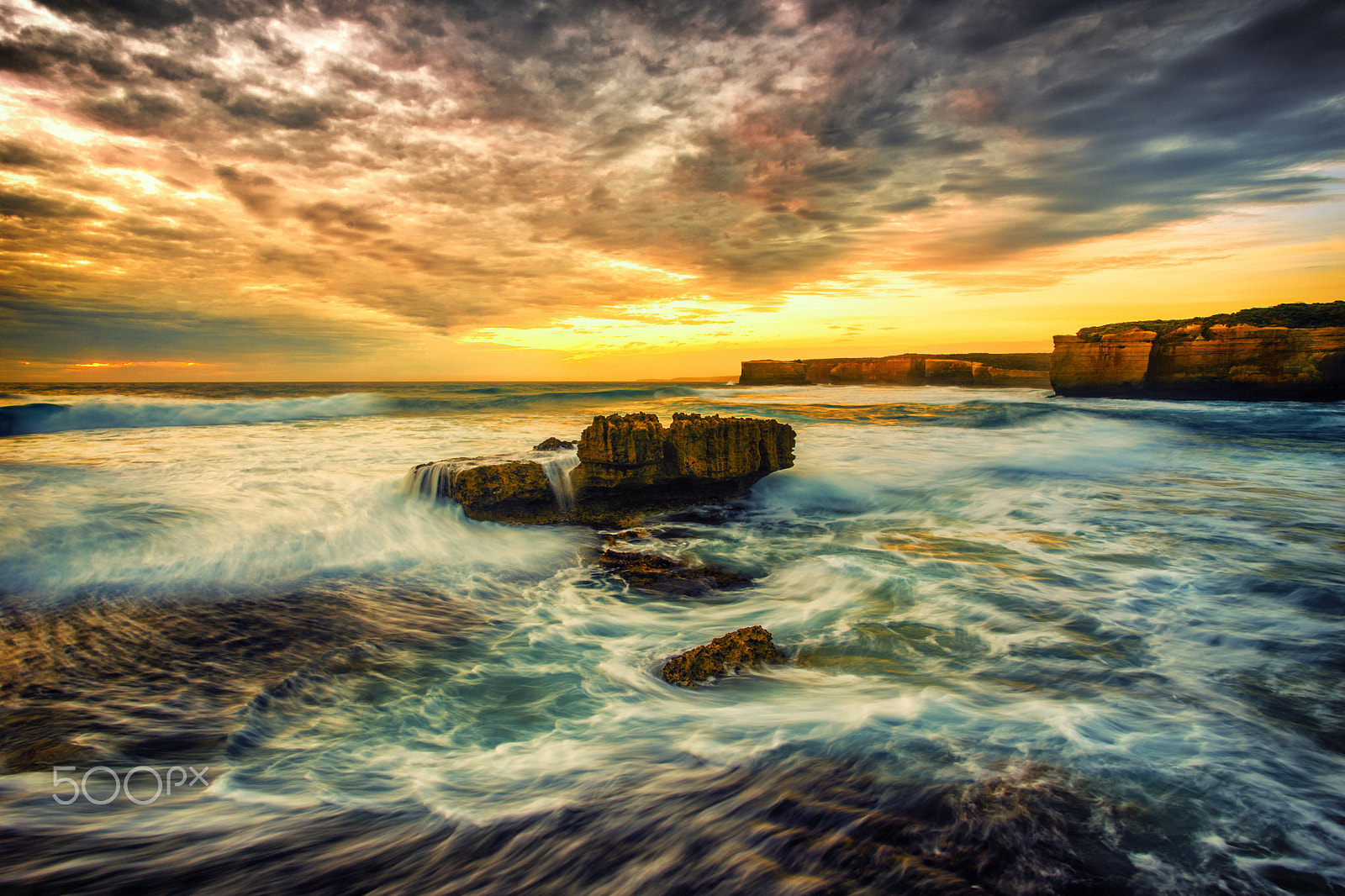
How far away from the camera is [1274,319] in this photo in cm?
2827

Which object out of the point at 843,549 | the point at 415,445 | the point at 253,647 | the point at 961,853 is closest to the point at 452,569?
the point at 253,647

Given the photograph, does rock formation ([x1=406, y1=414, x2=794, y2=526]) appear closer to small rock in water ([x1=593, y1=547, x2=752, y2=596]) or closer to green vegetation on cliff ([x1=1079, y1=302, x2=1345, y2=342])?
small rock in water ([x1=593, y1=547, x2=752, y2=596])

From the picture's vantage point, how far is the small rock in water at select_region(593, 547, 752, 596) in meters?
6.52

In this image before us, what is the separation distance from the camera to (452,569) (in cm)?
718

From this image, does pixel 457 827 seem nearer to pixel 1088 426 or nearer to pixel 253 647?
pixel 253 647

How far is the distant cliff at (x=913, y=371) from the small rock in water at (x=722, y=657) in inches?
2655

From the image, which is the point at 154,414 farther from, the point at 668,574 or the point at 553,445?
the point at 668,574

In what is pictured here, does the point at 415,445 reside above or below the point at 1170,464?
above

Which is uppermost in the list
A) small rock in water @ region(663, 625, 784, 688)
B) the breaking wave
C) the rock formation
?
the breaking wave

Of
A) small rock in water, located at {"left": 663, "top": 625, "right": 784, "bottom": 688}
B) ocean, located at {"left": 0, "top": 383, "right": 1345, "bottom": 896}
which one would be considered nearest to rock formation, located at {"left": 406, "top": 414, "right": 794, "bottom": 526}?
ocean, located at {"left": 0, "top": 383, "right": 1345, "bottom": 896}

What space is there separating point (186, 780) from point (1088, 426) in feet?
88.3

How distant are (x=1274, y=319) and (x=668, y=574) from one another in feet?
130

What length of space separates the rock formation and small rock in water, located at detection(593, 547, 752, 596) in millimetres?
1882

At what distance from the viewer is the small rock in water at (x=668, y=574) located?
6520mm
